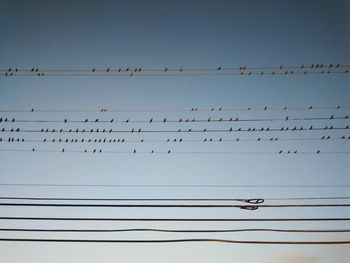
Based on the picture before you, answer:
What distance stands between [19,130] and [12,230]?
12.9 feet

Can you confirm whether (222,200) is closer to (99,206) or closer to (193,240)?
(193,240)

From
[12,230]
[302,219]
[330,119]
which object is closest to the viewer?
[302,219]

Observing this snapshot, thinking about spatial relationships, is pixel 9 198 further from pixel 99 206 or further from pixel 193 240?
pixel 193 240

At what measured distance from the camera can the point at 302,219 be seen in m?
6.68

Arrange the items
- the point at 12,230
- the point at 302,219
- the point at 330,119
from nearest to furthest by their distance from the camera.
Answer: the point at 302,219, the point at 12,230, the point at 330,119

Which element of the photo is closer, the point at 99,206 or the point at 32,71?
the point at 99,206

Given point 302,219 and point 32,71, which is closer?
point 302,219

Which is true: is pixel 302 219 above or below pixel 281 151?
below

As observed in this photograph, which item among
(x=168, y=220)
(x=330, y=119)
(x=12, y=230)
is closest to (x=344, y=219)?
(x=168, y=220)

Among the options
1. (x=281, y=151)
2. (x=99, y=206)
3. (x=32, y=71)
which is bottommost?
(x=99, y=206)

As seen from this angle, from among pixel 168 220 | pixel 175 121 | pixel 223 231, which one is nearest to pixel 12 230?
pixel 168 220

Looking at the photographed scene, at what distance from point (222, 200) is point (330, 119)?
4.92 meters

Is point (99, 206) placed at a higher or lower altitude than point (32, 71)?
lower

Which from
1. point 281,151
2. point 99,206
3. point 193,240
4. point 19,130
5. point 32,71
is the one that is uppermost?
point 32,71
